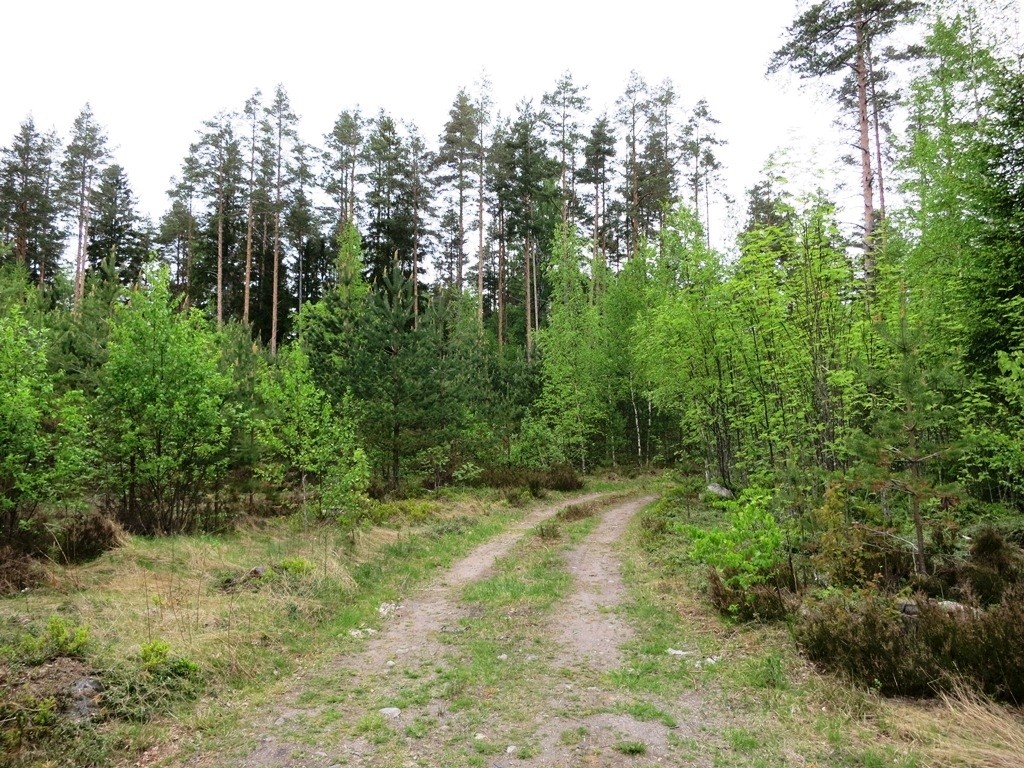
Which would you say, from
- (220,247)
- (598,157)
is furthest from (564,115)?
(220,247)

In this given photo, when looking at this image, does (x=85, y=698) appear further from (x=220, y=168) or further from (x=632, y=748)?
(x=220, y=168)

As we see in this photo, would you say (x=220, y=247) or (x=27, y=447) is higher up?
(x=220, y=247)

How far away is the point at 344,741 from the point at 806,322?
31.3 ft

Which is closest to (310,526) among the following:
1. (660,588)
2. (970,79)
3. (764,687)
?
(660,588)

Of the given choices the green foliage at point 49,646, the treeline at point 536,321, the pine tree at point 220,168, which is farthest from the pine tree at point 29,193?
the green foliage at point 49,646

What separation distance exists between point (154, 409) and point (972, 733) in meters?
12.7

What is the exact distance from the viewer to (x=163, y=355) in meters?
11.5

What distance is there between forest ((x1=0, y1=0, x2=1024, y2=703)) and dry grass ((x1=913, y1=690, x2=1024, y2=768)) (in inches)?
15.2

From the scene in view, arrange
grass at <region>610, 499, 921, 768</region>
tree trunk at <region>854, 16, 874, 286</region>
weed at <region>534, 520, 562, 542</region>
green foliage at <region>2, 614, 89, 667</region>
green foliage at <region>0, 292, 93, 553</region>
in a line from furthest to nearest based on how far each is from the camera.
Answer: tree trunk at <region>854, 16, 874, 286</region> < weed at <region>534, 520, 562, 542</region> < green foliage at <region>0, 292, 93, 553</region> < green foliage at <region>2, 614, 89, 667</region> < grass at <region>610, 499, 921, 768</region>

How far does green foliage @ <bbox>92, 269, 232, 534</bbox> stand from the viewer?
37.0 feet

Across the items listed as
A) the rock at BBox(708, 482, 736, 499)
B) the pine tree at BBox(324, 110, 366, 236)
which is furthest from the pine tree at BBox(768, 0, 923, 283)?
the pine tree at BBox(324, 110, 366, 236)

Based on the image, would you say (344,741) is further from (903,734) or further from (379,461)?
(379,461)

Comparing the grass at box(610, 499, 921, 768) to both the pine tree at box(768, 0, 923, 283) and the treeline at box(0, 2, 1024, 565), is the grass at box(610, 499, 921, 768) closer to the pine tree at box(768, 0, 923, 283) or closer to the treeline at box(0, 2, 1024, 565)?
the treeline at box(0, 2, 1024, 565)

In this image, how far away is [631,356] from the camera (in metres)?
27.1
